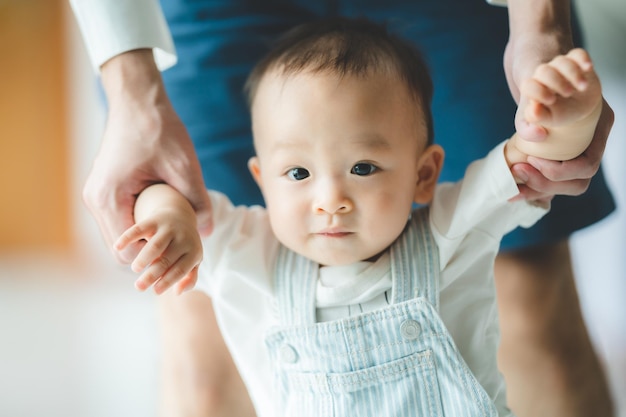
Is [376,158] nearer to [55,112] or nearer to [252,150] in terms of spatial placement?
[252,150]

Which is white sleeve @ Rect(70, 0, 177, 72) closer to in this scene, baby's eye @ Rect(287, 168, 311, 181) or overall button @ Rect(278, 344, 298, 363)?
baby's eye @ Rect(287, 168, 311, 181)

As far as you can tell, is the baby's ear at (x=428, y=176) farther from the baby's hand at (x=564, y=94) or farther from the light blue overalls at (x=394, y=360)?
the baby's hand at (x=564, y=94)

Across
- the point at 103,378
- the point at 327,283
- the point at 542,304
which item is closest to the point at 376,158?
the point at 327,283

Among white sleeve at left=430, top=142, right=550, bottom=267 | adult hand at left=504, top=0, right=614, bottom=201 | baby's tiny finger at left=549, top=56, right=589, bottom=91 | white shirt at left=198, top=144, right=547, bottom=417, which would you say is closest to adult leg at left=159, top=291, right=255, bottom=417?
white shirt at left=198, top=144, right=547, bottom=417

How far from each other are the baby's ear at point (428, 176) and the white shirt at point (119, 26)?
21 centimetres

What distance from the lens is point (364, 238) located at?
2.58 feet

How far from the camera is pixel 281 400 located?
2.74ft

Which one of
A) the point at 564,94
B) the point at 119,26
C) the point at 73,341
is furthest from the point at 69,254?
the point at 564,94

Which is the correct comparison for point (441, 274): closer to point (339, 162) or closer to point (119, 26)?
point (339, 162)

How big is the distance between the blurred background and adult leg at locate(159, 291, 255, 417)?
667 millimetres

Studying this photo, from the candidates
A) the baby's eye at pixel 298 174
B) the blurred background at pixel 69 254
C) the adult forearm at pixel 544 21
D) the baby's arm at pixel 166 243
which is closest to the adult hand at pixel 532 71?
the adult forearm at pixel 544 21

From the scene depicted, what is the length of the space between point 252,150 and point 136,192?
252 millimetres

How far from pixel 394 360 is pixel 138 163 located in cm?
35

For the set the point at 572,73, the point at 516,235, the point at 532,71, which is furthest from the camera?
the point at 516,235
